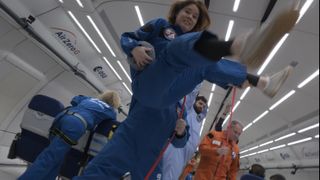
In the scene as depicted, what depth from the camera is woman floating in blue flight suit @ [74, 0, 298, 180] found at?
35.4 inches

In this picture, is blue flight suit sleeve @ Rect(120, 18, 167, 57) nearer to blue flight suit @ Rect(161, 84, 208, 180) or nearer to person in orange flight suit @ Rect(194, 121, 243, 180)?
blue flight suit @ Rect(161, 84, 208, 180)

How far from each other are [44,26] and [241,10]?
8.64 ft

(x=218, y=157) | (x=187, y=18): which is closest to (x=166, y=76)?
(x=187, y=18)

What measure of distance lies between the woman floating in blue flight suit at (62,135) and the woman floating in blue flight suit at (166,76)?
809 millimetres

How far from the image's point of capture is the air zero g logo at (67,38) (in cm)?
446

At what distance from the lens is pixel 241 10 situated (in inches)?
126

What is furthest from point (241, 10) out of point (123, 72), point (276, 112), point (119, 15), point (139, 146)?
point (123, 72)

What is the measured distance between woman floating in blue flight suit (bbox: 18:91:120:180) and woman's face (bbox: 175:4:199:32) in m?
1.12

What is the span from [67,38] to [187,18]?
3.41 meters

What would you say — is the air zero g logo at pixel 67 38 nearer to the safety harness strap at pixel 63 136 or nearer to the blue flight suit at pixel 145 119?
the safety harness strap at pixel 63 136

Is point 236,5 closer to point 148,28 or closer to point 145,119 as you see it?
point 148,28

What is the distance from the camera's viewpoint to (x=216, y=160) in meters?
3.09

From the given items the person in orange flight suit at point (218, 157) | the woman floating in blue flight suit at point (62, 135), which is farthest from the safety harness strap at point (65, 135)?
the person in orange flight suit at point (218, 157)

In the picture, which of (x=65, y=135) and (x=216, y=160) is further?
(x=216, y=160)
